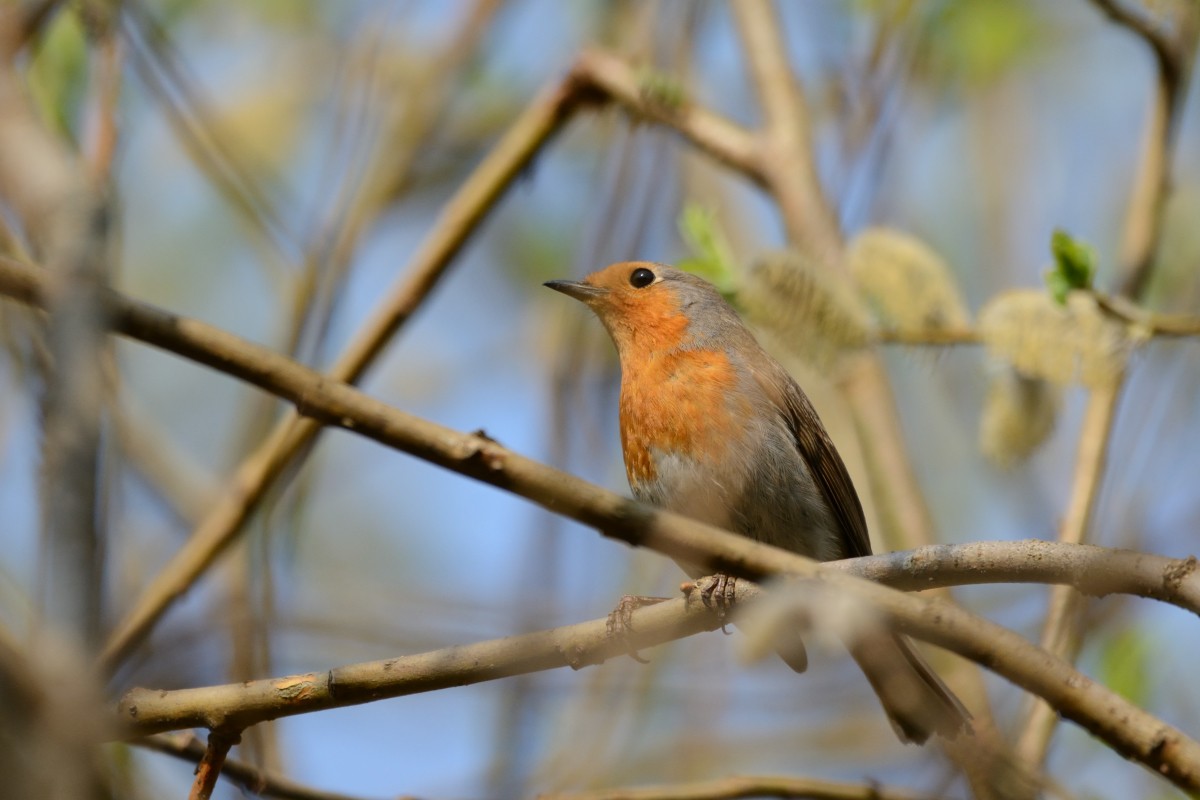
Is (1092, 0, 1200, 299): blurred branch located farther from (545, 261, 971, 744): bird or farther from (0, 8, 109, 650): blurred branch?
(0, 8, 109, 650): blurred branch

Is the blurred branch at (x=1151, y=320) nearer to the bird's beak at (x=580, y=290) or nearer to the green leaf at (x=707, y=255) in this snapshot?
the green leaf at (x=707, y=255)

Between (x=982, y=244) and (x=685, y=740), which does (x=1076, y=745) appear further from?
(x=982, y=244)

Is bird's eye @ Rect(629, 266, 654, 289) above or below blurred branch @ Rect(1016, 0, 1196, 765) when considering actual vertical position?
above

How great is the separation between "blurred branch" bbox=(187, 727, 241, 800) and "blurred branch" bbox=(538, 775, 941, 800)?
108 cm

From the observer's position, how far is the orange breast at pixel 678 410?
537 centimetres

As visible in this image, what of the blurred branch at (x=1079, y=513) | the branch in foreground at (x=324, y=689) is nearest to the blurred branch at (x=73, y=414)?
the branch in foreground at (x=324, y=689)

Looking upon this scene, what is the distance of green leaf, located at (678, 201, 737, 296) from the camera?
200 inches

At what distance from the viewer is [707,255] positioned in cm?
521

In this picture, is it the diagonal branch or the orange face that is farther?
the orange face

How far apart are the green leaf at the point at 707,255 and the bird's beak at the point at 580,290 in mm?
898

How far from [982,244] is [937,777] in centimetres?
466

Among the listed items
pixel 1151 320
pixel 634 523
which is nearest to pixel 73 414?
pixel 634 523

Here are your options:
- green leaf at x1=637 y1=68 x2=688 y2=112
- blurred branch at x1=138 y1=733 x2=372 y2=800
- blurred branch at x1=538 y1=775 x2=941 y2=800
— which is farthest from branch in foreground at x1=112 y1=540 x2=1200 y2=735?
green leaf at x1=637 y1=68 x2=688 y2=112

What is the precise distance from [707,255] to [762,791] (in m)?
2.25
